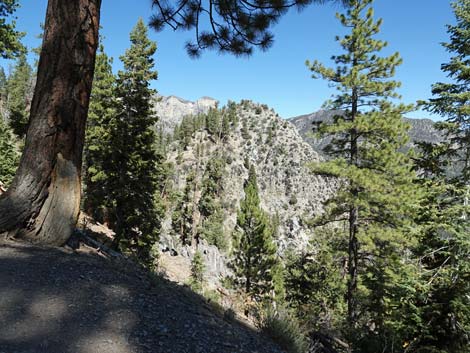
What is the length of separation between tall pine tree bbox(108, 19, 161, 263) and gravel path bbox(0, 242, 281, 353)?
10.1m


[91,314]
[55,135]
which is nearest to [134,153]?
[55,135]

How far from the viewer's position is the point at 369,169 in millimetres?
10375

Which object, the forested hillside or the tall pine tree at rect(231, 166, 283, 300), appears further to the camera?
the tall pine tree at rect(231, 166, 283, 300)

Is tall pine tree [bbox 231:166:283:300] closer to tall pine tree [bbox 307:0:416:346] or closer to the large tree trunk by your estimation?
tall pine tree [bbox 307:0:416:346]

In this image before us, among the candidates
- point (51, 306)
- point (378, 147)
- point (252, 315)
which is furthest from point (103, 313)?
point (378, 147)

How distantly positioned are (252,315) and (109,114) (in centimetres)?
1432

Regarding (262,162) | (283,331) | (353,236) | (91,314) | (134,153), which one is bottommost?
(283,331)

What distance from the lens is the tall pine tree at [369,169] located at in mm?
9586

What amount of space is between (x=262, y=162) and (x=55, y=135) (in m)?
96.5

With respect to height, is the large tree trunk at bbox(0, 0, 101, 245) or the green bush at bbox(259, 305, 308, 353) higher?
the large tree trunk at bbox(0, 0, 101, 245)

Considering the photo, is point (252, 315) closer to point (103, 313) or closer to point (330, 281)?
point (103, 313)

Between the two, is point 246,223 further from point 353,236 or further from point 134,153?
point 353,236

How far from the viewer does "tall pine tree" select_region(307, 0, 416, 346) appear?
9.59m

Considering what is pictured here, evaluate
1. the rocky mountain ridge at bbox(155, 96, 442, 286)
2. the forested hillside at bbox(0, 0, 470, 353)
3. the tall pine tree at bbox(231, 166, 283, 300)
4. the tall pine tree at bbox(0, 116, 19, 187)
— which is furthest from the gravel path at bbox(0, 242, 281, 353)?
the rocky mountain ridge at bbox(155, 96, 442, 286)
